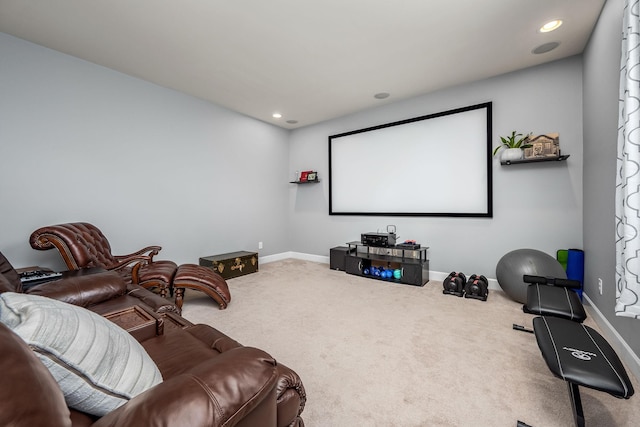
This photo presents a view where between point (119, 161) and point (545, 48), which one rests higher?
point (545, 48)

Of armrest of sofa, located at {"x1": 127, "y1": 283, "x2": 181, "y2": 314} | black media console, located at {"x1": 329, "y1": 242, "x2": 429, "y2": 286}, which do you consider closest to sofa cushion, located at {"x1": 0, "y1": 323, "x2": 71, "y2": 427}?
armrest of sofa, located at {"x1": 127, "y1": 283, "x2": 181, "y2": 314}

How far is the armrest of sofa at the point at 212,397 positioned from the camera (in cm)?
62

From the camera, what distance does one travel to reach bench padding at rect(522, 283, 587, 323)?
6.00 feet

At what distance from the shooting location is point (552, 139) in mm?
3229

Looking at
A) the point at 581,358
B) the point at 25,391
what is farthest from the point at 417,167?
the point at 25,391

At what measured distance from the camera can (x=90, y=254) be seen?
2818 mm

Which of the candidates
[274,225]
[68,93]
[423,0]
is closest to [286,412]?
[423,0]

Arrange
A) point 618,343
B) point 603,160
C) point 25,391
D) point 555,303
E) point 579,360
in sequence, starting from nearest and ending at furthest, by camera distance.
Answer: point 25,391
point 579,360
point 555,303
point 618,343
point 603,160

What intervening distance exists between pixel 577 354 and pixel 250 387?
155 centimetres

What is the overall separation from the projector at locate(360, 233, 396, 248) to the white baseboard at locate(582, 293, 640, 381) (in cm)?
227

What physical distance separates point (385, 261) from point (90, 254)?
3.70 metres

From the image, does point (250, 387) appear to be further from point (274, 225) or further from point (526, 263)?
point (274, 225)

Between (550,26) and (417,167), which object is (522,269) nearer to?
(417,167)

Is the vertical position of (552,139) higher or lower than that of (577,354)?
higher
